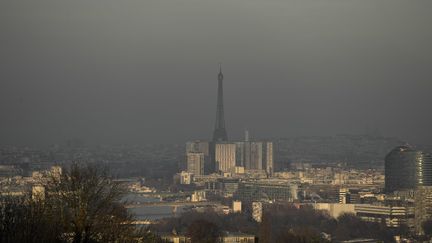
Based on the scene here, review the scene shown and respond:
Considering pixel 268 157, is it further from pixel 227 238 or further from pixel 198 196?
pixel 227 238

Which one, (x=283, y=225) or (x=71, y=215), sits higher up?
(x=71, y=215)

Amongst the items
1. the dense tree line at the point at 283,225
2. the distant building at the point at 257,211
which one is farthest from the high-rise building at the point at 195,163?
the dense tree line at the point at 283,225

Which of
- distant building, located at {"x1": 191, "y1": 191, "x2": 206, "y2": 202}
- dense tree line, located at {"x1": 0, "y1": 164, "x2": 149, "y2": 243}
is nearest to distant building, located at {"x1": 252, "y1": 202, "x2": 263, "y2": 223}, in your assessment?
distant building, located at {"x1": 191, "y1": 191, "x2": 206, "y2": 202}

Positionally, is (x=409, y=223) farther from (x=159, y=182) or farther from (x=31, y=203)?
(x=31, y=203)

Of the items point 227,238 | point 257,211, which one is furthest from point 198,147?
point 227,238

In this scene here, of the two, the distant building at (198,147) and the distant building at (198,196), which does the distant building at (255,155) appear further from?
the distant building at (198,196)

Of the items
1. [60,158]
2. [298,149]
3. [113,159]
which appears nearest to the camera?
[60,158]

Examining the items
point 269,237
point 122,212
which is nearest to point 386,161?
point 269,237
